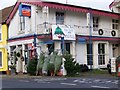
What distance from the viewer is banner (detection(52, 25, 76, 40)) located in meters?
28.0

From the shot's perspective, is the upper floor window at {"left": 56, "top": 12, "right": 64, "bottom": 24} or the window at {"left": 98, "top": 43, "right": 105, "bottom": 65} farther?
the window at {"left": 98, "top": 43, "right": 105, "bottom": 65}

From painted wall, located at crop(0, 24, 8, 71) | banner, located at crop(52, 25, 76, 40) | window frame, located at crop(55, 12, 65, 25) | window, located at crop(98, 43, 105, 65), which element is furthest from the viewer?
painted wall, located at crop(0, 24, 8, 71)

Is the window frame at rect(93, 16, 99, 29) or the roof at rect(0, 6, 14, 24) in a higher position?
the roof at rect(0, 6, 14, 24)

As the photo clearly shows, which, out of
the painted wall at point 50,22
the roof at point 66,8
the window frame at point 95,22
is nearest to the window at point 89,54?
the painted wall at point 50,22

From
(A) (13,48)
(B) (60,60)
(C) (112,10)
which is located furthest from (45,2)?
(C) (112,10)

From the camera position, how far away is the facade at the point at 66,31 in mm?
29125

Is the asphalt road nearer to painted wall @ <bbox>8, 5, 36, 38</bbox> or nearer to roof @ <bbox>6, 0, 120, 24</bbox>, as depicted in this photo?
roof @ <bbox>6, 0, 120, 24</bbox>

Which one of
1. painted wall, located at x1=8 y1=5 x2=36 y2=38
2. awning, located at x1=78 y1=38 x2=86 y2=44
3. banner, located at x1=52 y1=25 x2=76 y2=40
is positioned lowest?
awning, located at x1=78 y1=38 x2=86 y2=44

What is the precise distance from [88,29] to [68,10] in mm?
2796

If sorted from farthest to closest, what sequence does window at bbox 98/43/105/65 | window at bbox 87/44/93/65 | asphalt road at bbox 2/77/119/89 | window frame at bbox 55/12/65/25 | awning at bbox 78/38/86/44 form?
window at bbox 98/43/105/65 → window at bbox 87/44/93/65 → window frame at bbox 55/12/65/25 → awning at bbox 78/38/86/44 → asphalt road at bbox 2/77/119/89

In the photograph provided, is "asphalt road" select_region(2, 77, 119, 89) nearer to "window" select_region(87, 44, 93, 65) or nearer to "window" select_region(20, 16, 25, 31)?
"window" select_region(87, 44, 93, 65)

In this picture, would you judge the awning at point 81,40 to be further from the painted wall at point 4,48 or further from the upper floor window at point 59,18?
the painted wall at point 4,48

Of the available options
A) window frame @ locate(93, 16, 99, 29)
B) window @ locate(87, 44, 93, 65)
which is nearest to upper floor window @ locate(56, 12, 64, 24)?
window @ locate(87, 44, 93, 65)

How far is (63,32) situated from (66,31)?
14.8 inches
